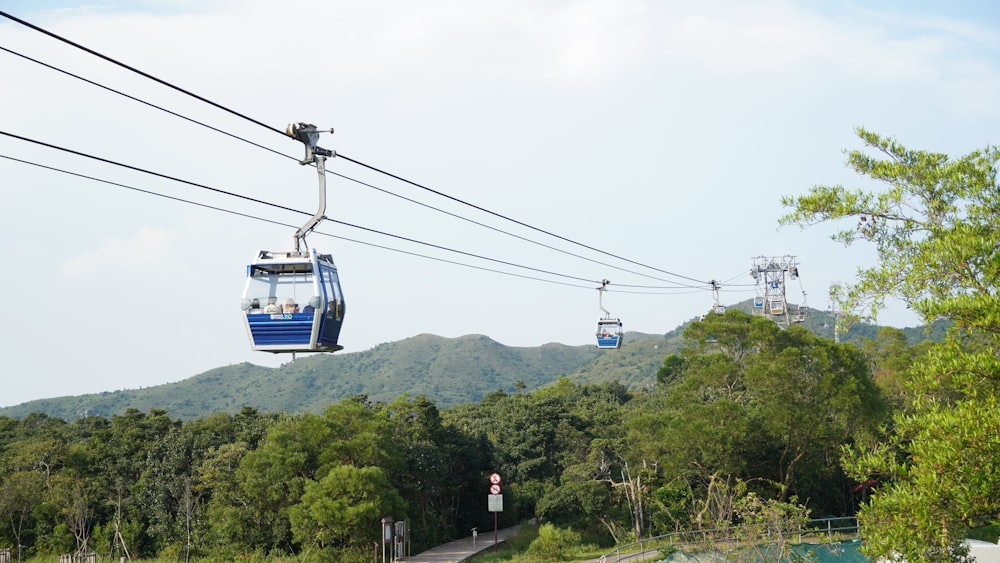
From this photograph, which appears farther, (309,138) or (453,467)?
(453,467)

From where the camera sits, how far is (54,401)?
6555 inches

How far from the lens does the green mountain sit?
155875mm

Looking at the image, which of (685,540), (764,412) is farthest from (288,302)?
(764,412)

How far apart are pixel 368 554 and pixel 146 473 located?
509 inches

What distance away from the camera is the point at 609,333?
27203mm

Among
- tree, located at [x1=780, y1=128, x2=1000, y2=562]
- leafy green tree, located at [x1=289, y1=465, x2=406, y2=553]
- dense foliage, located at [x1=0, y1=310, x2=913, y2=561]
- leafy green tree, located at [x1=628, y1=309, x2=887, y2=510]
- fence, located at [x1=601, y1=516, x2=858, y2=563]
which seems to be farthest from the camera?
leafy green tree, located at [x1=628, y1=309, x2=887, y2=510]

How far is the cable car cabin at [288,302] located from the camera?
1184 centimetres

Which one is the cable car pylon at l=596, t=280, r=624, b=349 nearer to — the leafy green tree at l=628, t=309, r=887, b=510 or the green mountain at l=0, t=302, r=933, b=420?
the leafy green tree at l=628, t=309, r=887, b=510

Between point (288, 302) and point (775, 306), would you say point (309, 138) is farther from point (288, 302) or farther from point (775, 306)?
point (775, 306)

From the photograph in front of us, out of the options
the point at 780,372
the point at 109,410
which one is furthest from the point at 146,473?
the point at 109,410

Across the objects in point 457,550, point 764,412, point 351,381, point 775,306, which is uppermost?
point 351,381

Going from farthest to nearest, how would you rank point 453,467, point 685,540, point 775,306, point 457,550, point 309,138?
point 775,306 → point 453,467 → point 457,550 → point 685,540 → point 309,138

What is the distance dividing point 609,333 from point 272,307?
16.6m

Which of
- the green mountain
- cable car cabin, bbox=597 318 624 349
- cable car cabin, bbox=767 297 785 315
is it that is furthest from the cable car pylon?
the green mountain
